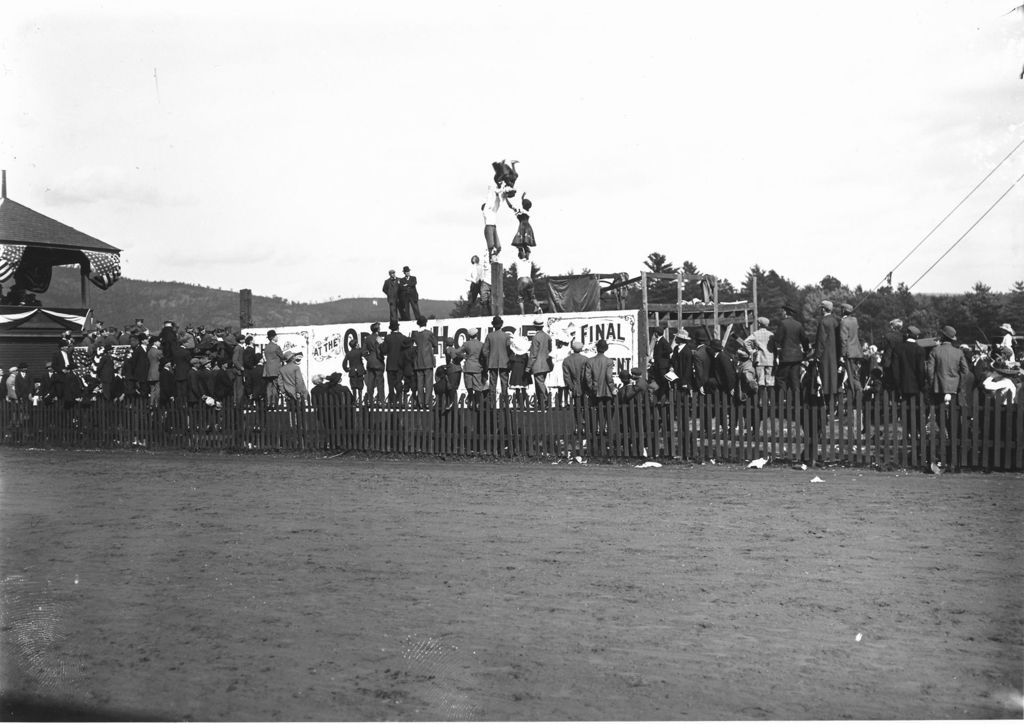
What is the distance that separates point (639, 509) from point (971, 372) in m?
7.07

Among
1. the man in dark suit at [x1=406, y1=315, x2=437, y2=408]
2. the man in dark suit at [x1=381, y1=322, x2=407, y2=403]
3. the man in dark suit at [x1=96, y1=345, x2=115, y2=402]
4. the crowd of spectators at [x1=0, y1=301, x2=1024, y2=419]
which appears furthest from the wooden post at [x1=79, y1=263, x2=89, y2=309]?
the man in dark suit at [x1=406, y1=315, x2=437, y2=408]

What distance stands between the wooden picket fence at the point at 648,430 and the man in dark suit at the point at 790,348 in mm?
931

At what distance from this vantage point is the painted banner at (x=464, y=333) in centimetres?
1973

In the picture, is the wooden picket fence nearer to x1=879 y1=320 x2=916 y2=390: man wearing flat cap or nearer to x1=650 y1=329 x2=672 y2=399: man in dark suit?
x1=650 y1=329 x2=672 y2=399: man in dark suit

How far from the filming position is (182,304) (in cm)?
7569

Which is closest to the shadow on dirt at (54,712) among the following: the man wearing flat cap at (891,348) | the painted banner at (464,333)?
the man wearing flat cap at (891,348)

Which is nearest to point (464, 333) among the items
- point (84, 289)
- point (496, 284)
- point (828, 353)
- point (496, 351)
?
point (496, 284)

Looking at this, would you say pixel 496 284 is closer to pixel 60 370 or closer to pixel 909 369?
pixel 909 369

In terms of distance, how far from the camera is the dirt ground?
18.2 ft

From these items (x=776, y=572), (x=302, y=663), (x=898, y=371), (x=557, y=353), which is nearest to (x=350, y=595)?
(x=302, y=663)

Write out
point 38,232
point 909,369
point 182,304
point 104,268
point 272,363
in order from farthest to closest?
1. point 182,304
2. point 104,268
3. point 38,232
4. point 272,363
5. point 909,369

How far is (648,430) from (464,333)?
6.38m

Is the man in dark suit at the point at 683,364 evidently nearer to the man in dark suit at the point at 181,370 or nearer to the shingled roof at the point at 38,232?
the man in dark suit at the point at 181,370

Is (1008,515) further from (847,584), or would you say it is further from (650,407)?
(650,407)
